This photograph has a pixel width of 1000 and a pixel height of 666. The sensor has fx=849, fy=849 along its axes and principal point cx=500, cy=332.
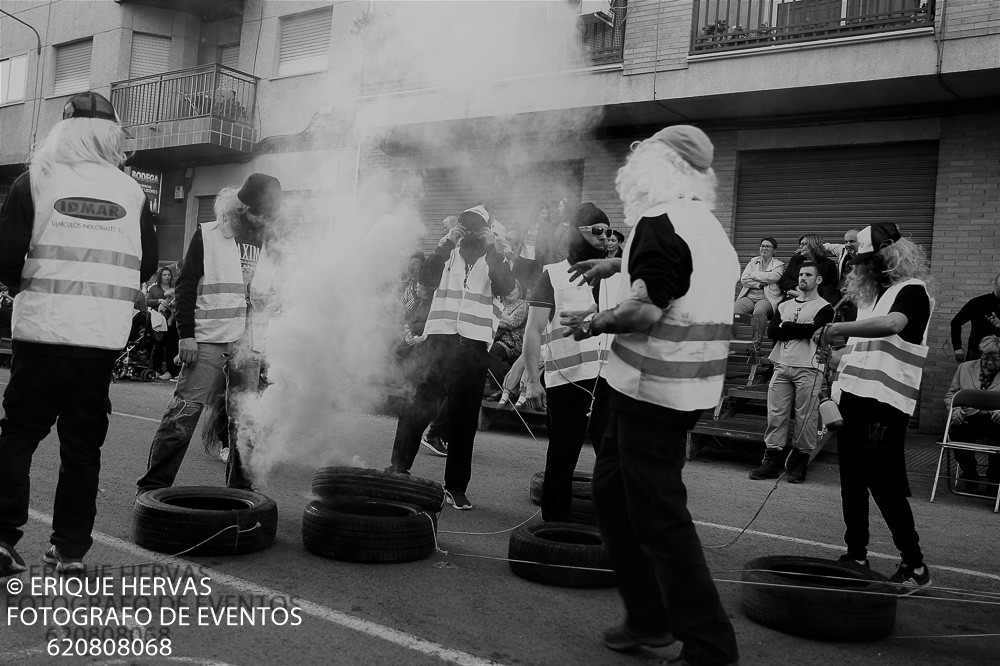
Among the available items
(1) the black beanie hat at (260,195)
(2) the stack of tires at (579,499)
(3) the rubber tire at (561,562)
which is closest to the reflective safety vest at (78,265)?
(1) the black beanie hat at (260,195)

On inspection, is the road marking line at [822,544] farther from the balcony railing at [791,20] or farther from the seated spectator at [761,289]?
the balcony railing at [791,20]

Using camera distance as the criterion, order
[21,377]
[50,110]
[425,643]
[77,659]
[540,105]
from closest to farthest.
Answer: [77,659] → [425,643] → [21,377] → [540,105] → [50,110]

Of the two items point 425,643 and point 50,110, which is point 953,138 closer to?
point 425,643

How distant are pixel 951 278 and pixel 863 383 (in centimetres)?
756

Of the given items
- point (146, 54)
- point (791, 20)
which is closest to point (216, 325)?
point (791, 20)

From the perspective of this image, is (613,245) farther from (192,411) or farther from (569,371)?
(192,411)

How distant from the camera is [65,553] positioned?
3746mm

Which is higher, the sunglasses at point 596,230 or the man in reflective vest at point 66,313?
the sunglasses at point 596,230

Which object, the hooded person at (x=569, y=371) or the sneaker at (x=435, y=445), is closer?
the hooded person at (x=569, y=371)

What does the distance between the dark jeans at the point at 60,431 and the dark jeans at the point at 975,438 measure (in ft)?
23.6

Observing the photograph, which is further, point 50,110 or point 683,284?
point 50,110

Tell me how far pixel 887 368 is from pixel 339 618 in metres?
3.11

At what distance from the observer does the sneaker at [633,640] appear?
3.30m

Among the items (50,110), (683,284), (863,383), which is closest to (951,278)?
(863,383)
